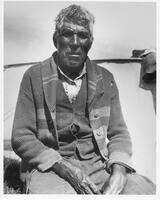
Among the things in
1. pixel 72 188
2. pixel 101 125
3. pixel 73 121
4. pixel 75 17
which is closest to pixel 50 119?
pixel 73 121

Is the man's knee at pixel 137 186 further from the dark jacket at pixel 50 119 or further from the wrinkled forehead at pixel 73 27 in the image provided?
the wrinkled forehead at pixel 73 27

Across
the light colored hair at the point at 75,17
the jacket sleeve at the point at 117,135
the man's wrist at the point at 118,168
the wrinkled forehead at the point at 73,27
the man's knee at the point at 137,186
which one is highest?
the light colored hair at the point at 75,17

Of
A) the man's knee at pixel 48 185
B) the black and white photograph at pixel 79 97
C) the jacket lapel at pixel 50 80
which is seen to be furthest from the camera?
the jacket lapel at pixel 50 80

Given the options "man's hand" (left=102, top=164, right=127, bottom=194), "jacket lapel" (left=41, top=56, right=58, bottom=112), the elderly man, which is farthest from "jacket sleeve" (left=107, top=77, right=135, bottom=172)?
"jacket lapel" (left=41, top=56, right=58, bottom=112)

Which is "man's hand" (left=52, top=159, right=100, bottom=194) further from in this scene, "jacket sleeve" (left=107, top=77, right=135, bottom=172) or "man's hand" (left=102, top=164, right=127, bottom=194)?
"jacket sleeve" (left=107, top=77, right=135, bottom=172)

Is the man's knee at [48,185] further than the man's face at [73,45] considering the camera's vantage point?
No

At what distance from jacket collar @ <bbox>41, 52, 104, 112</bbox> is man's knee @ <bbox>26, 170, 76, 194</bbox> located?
0.49 meters

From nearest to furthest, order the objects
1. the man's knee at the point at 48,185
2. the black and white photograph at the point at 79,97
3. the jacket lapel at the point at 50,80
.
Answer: the man's knee at the point at 48,185
the black and white photograph at the point at 79,97
the jacket lapel at the point at 50,80

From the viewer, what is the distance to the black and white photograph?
2.84 metres

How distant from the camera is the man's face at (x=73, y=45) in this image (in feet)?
9.73

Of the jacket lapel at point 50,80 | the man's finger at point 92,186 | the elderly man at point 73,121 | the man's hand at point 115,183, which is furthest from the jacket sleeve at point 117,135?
the jacket lapel at point 50,80

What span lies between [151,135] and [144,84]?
429 mm

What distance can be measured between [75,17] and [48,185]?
3.98ft

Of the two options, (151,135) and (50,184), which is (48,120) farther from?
(151,135)
